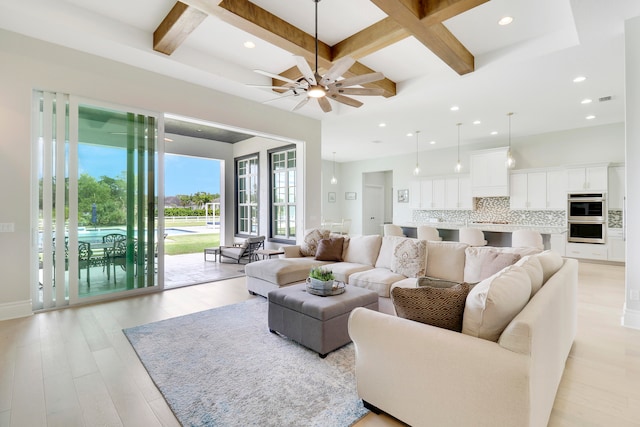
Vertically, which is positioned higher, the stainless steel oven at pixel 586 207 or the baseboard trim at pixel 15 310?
the stainless steel oven at pixel 586 207

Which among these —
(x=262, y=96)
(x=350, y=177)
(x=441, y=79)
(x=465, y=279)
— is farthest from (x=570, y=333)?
(x=350, y=177)

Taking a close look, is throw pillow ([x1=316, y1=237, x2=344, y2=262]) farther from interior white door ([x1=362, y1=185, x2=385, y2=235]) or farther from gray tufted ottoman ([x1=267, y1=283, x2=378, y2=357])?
interior white door ([x1=362, y1=185, x2=385, y2=235])

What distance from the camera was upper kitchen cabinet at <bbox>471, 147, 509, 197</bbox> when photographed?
7.54 m

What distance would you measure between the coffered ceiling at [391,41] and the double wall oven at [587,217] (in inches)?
79.2

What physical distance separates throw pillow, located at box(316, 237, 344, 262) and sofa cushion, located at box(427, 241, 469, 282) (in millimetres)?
1363

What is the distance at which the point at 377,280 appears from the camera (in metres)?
3.40

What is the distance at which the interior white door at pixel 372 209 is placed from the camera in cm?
1138

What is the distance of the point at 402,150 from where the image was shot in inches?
376

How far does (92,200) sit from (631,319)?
6370 mm

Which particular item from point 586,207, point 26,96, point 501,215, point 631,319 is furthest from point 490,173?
point 26,96

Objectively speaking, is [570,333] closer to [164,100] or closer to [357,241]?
[357,241]

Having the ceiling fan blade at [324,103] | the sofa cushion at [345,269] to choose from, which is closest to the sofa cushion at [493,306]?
the sofa cushion at [345,269]

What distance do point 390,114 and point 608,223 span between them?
5314mm

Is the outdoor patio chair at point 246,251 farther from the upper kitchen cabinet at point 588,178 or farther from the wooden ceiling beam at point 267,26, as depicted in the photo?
the upper kitchen cabinet at point 588,178
